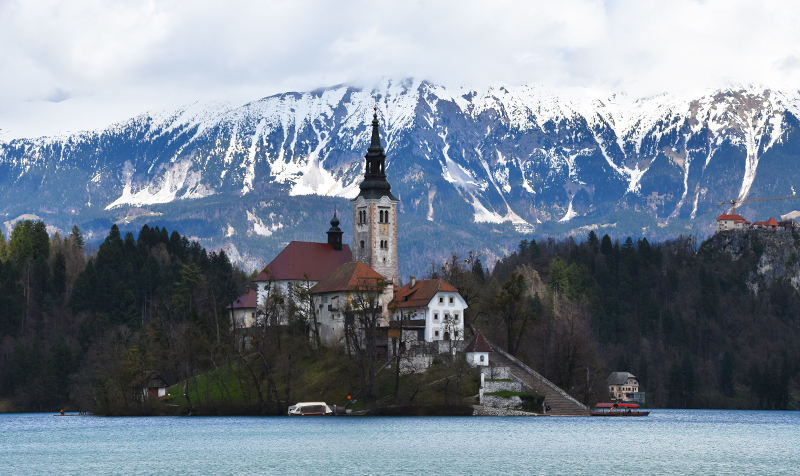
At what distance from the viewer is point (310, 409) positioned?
121750mm

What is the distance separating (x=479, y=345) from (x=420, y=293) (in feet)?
40.5

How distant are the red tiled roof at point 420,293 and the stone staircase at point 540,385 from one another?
904 centimetres

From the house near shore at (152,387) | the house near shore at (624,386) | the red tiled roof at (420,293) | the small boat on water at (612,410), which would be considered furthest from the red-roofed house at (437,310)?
the house near shore at (624,386)

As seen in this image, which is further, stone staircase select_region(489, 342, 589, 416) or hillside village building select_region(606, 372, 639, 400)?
hillside village building select_region(606, 372, 639, 400)

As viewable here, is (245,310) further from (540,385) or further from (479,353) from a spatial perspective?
(540,385)

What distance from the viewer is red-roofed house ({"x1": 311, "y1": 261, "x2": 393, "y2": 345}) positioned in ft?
412

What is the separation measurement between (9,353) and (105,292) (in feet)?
56.0

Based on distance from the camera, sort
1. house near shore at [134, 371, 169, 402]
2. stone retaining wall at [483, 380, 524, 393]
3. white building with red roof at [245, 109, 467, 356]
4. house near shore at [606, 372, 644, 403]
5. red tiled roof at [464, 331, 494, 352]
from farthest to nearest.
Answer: house near shore at [606, 372, 644, 403]
house near shore at [134, 371, 169, 402]
white building with red roof at [245, 109, 467, 356]
red tiled roof at [464, 331, 494, 352]
stone retaining wall at [483, 380, 524, 393]

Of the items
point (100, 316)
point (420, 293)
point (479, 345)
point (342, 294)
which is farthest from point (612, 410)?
point (100, 316)

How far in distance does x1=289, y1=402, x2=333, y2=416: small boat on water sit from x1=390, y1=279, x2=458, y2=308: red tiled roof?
14.6 m

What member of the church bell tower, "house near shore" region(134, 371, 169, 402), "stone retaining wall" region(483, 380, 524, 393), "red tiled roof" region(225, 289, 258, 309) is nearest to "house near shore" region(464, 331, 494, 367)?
"stone retaining wall" region(483, 380, 524, 393)

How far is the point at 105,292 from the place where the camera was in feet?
584

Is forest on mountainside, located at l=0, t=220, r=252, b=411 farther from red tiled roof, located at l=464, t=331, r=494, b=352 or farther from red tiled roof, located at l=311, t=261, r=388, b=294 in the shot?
red tiled roof, located at l=464, t=331, r=494, b=352

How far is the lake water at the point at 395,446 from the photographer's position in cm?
7606
